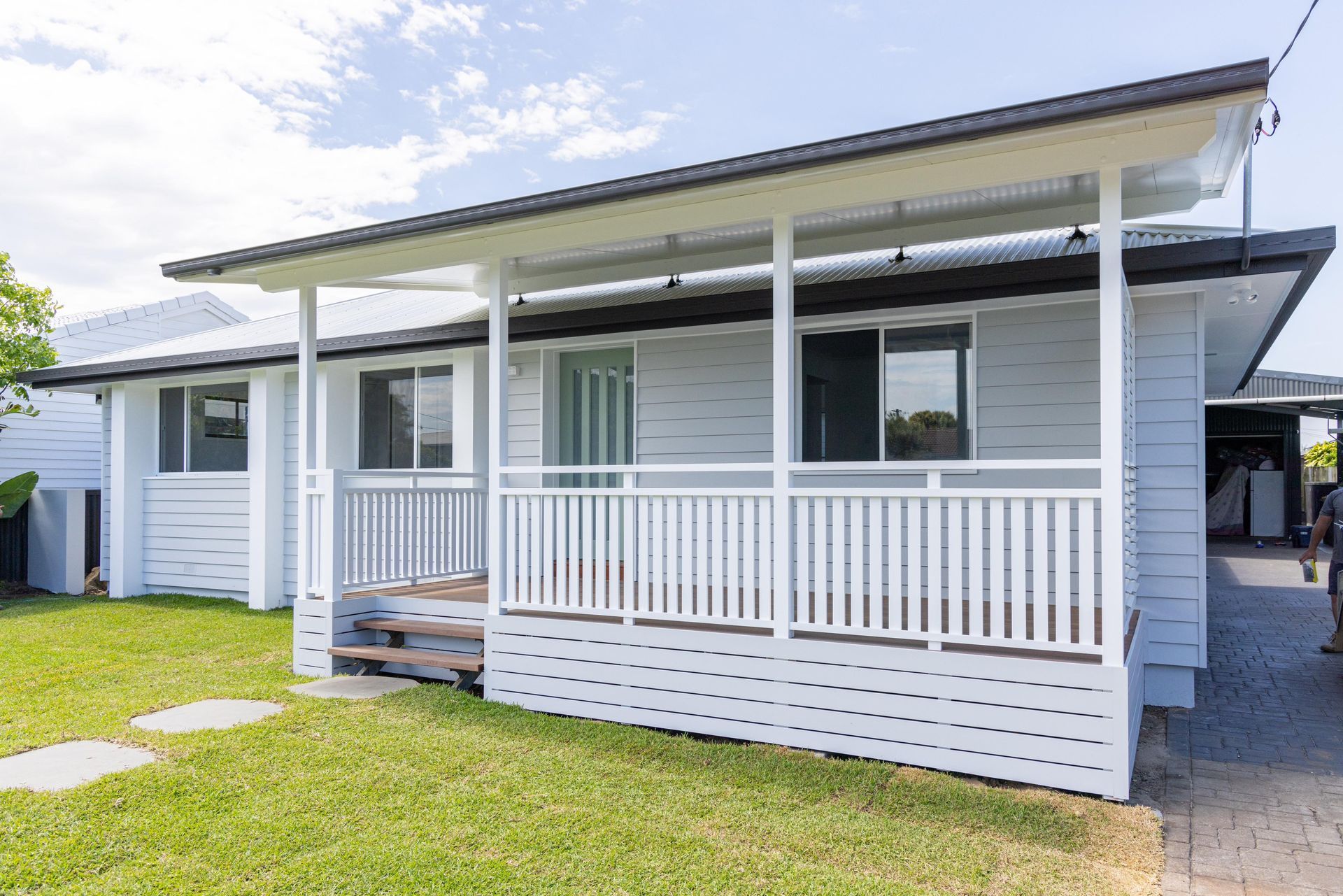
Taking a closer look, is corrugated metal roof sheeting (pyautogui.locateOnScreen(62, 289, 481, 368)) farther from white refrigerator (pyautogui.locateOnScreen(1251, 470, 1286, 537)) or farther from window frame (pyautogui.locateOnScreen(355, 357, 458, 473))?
white refrigerator (pyautogui.locateOnScreen(1251, 470, 1286, 537))

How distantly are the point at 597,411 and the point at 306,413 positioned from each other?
2.64 m

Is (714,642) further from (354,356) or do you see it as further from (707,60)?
(707,60)

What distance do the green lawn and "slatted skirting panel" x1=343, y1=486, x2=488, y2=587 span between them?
5.41ft

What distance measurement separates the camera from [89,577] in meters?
12.3

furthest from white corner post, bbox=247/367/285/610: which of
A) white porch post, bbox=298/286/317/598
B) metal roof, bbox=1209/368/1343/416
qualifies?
metal roof, bbox=1209/368/1343/416

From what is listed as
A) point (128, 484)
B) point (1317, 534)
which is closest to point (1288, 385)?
point (1317, 534)

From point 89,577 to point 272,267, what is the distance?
28.3ft

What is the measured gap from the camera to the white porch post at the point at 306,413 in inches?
266

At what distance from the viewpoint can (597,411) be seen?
827cm

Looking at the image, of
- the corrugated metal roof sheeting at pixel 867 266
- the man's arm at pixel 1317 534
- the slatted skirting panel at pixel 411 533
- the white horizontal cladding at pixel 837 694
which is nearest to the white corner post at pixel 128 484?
the corrugated metal roof sheeting at pixel 867 266

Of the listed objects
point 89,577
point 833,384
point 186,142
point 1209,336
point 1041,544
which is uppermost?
point 186,142

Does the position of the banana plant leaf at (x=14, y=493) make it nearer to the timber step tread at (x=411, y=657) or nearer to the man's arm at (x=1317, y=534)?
the timber step tread at (x=411, y=657)

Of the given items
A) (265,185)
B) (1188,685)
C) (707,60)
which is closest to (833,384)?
(1188,685)

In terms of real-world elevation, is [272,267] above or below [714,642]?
above
